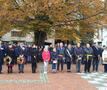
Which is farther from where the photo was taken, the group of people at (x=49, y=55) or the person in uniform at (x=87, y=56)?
the person in uniform at (x=87, y=56)

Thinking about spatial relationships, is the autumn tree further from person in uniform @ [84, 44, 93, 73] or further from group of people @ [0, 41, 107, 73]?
person in uniform @ [84, 44, 93, 73]

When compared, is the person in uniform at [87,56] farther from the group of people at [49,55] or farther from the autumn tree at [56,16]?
the autumn tree at [56,16]

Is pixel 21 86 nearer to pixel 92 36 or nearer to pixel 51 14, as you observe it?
pixel 51 14

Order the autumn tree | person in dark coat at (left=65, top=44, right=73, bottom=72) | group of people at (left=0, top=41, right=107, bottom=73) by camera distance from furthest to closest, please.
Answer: the autumn tree
person in dark coat at (left=65, top=44, right=73, bottom=72)
group of people at (left=0, top=41, right=107, bottom=73)

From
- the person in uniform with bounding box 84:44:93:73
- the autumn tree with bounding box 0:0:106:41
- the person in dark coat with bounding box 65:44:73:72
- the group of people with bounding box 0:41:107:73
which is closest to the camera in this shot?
the group of people with bounding box 0:41:107:73

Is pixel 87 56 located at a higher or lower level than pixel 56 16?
lower

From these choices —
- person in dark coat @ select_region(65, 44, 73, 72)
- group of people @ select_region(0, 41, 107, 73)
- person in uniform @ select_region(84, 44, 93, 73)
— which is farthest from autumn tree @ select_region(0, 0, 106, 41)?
person in uniform @ select_region(84, 44, 93, 73)

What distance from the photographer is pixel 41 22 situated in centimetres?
1619

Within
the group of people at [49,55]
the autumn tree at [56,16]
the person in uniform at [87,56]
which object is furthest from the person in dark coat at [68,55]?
the autumn tree at [56,16]

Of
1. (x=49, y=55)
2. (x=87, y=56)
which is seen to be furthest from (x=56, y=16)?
(x=87, y=56)

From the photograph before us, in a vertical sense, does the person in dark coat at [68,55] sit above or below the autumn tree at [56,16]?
below

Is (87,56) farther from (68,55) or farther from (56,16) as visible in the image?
(56,16)

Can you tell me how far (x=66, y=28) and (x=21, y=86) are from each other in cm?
1052

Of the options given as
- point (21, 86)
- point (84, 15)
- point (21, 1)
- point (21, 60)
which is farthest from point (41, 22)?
point (21, 86)
